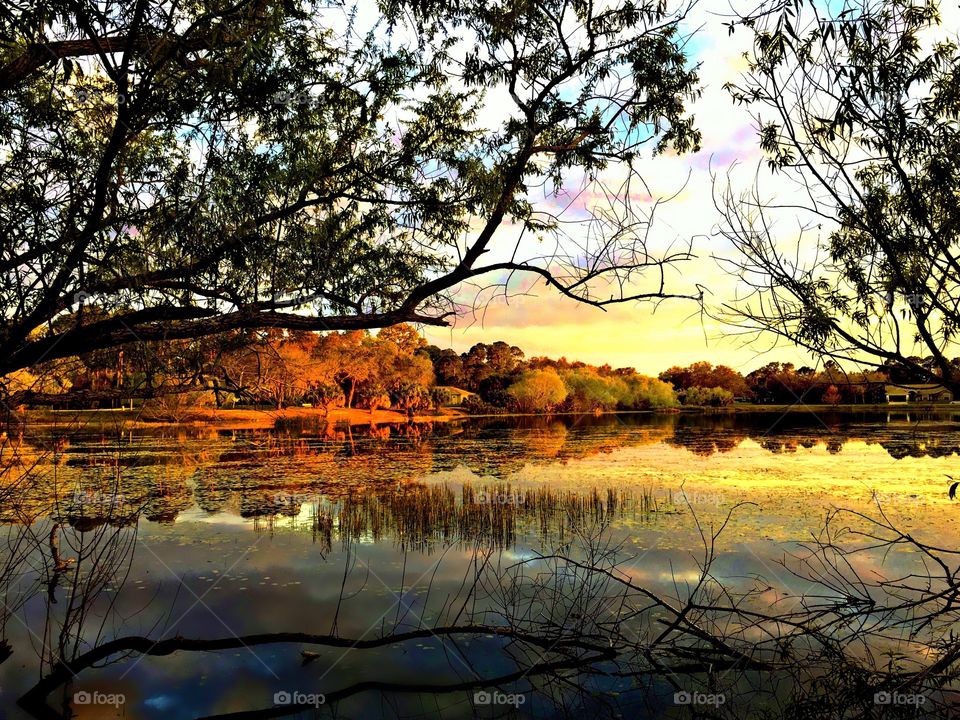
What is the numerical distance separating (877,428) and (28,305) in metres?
27.3

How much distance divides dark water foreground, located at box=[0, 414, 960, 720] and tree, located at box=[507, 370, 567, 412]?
98.7 feet

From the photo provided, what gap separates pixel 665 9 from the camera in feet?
15.1

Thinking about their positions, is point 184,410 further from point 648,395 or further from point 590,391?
point 648,395

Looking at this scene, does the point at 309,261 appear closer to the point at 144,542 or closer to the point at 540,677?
the point at 540,677

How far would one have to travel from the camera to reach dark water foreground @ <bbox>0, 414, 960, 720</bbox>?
3951 mm

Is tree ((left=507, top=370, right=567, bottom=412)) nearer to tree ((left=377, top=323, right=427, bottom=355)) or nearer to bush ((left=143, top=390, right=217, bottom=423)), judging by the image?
tree ((left=377, top=323, right=427, bottom=355))

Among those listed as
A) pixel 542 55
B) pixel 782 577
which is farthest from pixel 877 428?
pixel 542 55

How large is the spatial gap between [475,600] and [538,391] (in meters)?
36.9

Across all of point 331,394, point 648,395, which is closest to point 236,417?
point 331,394

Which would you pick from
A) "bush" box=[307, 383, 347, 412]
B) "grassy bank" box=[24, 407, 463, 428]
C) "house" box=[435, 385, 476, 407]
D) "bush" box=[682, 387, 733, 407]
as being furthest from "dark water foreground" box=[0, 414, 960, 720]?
"bush" box=[682, 387, 733, 407]

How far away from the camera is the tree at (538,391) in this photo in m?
42.2

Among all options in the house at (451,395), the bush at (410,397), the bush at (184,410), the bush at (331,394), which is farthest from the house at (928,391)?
the house at (451,395)

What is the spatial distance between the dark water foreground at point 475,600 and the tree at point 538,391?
30093mm

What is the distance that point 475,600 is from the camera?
5.38 meters
